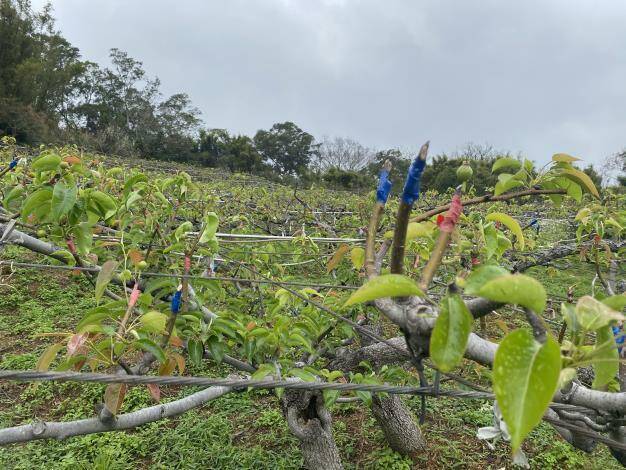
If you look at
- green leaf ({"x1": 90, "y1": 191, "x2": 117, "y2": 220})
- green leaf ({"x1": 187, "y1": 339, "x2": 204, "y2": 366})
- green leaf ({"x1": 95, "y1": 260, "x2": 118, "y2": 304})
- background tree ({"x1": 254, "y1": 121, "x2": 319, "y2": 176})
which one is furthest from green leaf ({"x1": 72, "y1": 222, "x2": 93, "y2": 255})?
background tree ({"x1": 254, "y1": 121, "x2": 319, "y2": 176})

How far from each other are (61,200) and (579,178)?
125 cm

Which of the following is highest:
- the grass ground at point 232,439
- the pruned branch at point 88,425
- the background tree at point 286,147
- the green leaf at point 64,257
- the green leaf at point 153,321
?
the background tree at point 286,147

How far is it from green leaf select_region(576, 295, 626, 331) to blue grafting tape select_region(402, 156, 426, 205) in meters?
0.23

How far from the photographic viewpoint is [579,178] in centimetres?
82

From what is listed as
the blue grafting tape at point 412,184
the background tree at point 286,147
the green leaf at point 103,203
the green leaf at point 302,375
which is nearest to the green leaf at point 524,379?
the blue grafting tape at point 412,184

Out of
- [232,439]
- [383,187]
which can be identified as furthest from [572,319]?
[232,439]

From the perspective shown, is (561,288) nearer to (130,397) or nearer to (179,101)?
(130,397)

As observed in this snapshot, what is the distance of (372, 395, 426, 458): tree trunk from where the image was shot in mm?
2566

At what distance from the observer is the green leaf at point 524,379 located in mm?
385

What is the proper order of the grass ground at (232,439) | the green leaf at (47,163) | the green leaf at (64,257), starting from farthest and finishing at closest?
1. the grass ground at (232,439)
2. the green leaf at (64,257)
3. the green leaf at (47,163)

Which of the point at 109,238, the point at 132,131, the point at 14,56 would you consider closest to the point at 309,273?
the point at 109,238

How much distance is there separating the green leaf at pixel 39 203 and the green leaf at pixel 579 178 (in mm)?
1304

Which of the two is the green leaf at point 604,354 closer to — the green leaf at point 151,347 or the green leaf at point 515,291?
the green leaf at point 515,291

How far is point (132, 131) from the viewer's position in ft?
96.1
